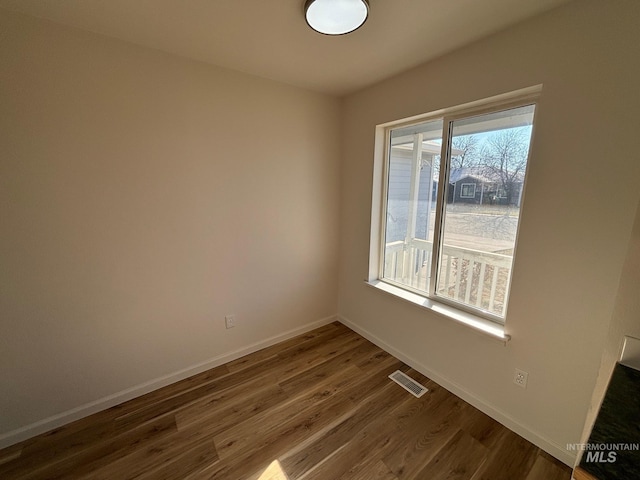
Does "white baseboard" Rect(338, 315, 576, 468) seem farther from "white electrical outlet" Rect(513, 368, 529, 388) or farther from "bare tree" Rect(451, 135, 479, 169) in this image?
"bare tree" Rect(451, 135, 479, 169)

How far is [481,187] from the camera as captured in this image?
1.81 m

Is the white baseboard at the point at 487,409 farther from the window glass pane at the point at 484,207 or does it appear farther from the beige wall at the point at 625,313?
the beige wall at the point at 625,313

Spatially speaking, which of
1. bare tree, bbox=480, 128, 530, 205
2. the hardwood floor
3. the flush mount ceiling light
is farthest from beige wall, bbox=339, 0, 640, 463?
the flush mount ceiling light

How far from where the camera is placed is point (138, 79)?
1685 millimetres

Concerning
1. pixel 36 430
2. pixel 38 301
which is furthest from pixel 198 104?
pixel 36 430

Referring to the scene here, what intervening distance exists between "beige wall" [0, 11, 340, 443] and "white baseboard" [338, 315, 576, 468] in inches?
49.7

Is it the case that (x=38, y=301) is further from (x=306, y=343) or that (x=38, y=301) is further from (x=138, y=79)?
(x=306, y=343)

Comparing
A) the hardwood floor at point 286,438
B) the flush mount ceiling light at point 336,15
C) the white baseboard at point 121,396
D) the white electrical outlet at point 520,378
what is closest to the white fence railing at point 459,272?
the white electrical outlet at point 520,378

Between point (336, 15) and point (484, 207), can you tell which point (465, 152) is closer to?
point (484, 207)

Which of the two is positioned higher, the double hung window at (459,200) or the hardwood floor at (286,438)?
the double hung window at (459,200)

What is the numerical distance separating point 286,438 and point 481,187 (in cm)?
213

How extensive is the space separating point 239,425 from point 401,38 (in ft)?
8.88

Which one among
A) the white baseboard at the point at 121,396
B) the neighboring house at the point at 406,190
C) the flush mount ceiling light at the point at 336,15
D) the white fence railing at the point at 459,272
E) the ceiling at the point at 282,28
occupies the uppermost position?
the ceiling at the point at 282,28

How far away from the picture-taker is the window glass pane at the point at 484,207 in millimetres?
1646
